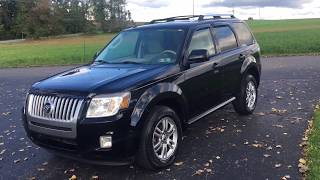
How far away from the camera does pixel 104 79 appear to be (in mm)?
5367

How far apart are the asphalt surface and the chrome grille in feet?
2.61

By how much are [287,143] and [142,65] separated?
2.32 metres

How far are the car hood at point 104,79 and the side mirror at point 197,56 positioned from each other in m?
0.38

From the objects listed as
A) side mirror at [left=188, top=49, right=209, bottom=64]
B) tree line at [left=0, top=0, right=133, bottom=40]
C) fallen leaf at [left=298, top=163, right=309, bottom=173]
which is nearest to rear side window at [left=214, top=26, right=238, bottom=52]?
side mirror at [left=188, top=49, right=209, bottom=64]

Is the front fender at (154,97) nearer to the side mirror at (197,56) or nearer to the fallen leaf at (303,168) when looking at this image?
the side mirror at (197,56)

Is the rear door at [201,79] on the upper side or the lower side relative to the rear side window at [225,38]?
lower

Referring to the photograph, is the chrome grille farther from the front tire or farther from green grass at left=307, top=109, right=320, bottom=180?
green grass at left=307, top=109, right=320, bottom=180

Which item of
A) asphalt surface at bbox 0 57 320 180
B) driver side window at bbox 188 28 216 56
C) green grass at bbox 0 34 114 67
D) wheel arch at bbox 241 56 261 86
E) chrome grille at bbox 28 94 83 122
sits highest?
driver side window at bbox 188 28 216 56

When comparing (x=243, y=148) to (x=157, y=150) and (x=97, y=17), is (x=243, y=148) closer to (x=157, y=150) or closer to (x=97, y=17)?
(x=157, y=150)

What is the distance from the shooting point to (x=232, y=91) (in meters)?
7.54

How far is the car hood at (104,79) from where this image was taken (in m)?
5.12

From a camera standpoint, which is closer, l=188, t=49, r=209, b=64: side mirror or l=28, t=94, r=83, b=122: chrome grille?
l=28, t=94, r=83, b=122: chrome grille

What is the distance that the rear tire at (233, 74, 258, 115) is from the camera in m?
7.84

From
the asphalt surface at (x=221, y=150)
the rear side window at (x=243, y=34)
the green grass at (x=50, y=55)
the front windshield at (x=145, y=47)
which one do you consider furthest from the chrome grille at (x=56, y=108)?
the green grass at (x=50, y=55)
